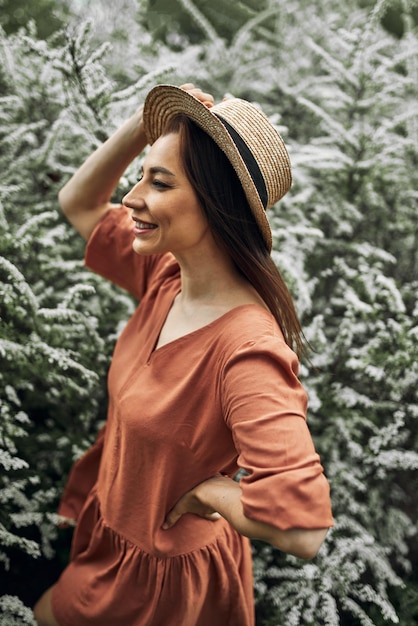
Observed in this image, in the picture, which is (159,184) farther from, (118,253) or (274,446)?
(274,446)

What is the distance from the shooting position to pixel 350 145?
9.45 feet

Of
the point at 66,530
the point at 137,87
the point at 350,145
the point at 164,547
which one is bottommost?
the point at 66,530

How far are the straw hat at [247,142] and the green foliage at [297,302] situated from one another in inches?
22.6

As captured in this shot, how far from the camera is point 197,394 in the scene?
50.8 inches

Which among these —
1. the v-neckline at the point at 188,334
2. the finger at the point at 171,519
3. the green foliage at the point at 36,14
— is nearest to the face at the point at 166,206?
the v-neckline at the point at 188,334

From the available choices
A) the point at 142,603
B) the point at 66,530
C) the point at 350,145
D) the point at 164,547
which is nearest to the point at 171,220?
the point at 164,547

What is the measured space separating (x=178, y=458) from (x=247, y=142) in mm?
754

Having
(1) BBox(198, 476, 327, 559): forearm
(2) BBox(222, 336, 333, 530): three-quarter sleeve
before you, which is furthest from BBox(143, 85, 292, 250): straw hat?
(1) BBox(198, 476, 327, 559): forearm

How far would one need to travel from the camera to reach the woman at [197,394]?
→ 43.1 inches

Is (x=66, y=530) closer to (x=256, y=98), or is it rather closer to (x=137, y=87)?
(x=137, y=87)

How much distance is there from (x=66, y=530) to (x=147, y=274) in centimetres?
130

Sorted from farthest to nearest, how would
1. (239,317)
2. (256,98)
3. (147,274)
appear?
(256,98), (147,274), (239,317)

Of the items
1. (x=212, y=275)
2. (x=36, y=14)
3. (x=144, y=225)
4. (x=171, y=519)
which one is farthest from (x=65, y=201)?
(x=36, y=14)

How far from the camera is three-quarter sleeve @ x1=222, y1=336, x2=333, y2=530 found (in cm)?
105
